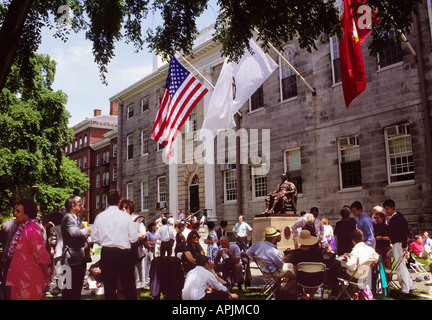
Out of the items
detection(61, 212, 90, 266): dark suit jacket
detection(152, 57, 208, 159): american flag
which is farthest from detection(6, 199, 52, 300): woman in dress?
detection(152, 57, 208, 159): american flag

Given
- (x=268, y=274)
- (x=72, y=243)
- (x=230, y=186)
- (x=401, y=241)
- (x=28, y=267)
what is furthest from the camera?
(x=230, y=186)

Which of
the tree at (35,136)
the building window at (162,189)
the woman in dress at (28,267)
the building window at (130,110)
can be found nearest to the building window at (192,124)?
the building window at (162,189)

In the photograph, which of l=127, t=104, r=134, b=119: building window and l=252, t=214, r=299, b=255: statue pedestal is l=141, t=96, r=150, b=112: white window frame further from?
l=252, t=214, r=299, b=255: statue pedestal

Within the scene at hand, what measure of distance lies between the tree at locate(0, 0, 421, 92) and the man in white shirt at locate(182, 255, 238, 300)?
6.32m

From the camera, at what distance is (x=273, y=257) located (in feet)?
28.1

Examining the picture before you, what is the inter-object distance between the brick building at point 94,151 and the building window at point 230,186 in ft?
86.0

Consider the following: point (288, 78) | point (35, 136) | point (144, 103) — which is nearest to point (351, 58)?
point (288, 78)

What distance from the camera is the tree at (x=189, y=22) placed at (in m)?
9.93

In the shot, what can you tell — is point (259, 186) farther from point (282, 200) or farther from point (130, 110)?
point (130, 110)

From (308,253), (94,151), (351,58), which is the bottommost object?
(308,253)

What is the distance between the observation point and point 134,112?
1485 inches

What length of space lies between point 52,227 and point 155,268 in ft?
10.9

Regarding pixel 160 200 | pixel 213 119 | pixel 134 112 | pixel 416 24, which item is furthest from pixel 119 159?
pixel 416 24

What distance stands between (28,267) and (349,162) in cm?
→ 1593
